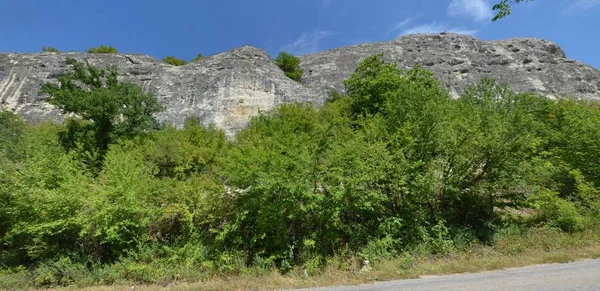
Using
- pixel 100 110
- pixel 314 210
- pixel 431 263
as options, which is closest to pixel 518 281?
pixel 431 263

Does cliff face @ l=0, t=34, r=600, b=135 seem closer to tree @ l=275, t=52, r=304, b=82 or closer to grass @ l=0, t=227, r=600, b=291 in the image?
tree @ l=275, t=52, r=304, b=82

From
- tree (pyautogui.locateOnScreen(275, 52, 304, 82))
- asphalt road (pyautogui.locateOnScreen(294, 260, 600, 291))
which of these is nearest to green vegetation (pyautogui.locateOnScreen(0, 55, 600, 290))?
asphalt road (pyautogui.locateOnScreen(294, 260, 600, 291))

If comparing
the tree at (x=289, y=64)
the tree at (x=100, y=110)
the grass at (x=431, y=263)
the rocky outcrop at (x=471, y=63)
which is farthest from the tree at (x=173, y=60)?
the grass at (x=431, y=263)

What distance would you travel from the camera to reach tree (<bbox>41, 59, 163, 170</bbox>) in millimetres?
17688

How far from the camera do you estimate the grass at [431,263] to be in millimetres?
7375

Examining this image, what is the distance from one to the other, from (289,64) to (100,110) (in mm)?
30280

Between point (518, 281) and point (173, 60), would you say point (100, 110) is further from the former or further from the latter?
point (173, 60)

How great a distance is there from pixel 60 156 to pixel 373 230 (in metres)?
11.3

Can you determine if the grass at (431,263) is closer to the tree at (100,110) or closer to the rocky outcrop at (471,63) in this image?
the tree at (100,110)

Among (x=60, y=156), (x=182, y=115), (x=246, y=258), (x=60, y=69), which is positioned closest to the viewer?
(x=246, y=258)

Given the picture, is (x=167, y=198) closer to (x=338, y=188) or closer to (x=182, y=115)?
(x=338, y=188)

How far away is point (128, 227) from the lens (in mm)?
9883

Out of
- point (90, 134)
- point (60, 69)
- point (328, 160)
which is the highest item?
point (60, 69)

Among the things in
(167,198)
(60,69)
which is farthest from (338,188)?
(60,69)
